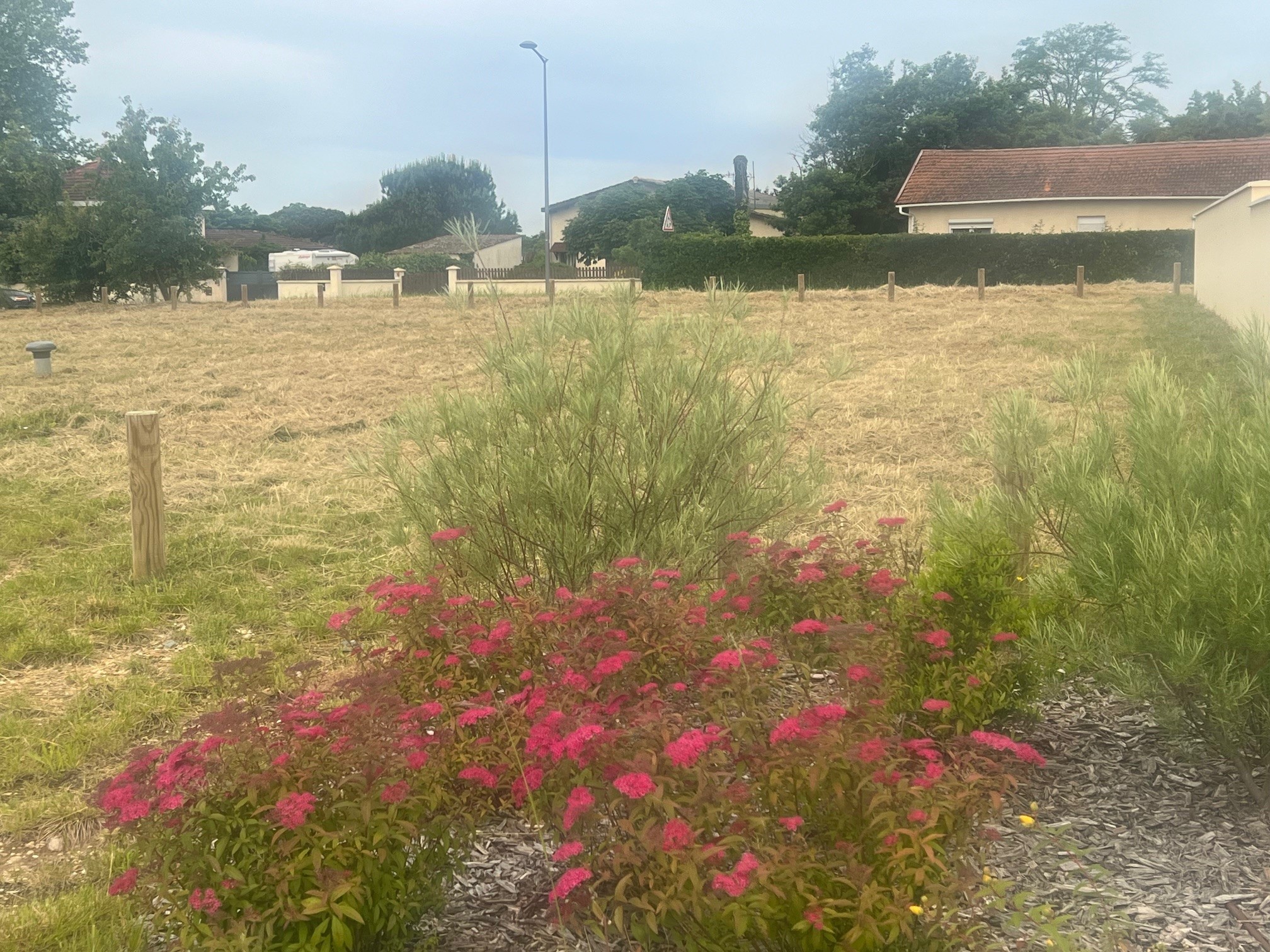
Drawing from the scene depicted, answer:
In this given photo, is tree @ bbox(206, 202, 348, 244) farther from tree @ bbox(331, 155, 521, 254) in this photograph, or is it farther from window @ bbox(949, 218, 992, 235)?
window @ bbox(949, 218, 992, 235)

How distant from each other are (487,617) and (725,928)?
64.1 inches

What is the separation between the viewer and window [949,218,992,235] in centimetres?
3684

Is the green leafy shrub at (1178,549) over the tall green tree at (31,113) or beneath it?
beneath

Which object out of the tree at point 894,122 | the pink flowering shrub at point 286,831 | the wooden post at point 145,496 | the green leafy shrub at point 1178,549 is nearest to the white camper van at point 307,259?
the tree at point 894,122

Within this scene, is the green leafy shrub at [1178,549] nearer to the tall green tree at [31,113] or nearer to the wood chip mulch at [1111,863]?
the wood chip mulch at [1111,863]

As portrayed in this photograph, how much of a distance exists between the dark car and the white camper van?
21.1 meters

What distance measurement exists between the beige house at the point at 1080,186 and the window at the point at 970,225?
0.07 feet

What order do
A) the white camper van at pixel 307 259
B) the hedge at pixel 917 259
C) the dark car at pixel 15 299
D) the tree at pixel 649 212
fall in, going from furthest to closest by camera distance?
the white camper van at pixel 307 259 < the tree at pixel 649 212 < the dark car at pixel 15 299 < the hedge at pixel 917 259

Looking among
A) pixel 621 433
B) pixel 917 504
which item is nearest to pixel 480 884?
pixel 621 433

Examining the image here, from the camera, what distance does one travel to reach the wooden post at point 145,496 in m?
6.18

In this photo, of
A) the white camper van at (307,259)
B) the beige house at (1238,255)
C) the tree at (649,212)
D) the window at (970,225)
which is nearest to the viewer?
the beige house at (1238,255)

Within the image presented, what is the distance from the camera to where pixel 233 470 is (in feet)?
A: 30.4

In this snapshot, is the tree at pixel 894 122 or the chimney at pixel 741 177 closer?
the tree at pixel 894 122

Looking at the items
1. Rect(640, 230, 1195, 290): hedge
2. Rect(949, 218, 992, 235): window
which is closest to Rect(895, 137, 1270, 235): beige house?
Rect(949, 218, 992, 235): window
